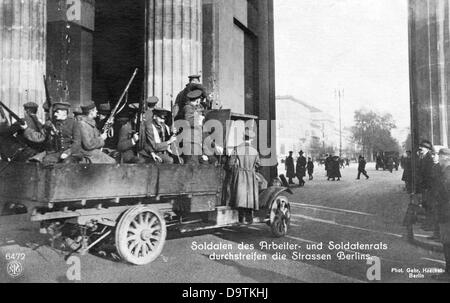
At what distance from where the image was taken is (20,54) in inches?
283

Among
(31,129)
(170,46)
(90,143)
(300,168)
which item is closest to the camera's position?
(90,143)

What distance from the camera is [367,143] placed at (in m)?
29.4

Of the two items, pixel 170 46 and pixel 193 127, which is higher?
pixel 170 46

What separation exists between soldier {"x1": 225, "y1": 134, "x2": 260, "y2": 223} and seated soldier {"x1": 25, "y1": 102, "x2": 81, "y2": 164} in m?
2.43

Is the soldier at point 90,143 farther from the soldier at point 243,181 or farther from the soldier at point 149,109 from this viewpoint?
the soldier at point 243,181

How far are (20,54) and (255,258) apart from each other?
5713 millimetres

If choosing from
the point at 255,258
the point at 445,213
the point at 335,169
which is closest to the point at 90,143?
the point at 255,258

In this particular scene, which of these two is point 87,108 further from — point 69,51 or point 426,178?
point 69,51

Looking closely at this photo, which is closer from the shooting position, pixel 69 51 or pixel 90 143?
pixel 90 143

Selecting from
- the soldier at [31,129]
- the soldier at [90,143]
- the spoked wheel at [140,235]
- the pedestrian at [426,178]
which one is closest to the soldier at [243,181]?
the spoked wheel at [140,235]

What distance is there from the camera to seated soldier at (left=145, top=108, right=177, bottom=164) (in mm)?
5668

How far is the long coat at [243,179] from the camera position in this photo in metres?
6.18

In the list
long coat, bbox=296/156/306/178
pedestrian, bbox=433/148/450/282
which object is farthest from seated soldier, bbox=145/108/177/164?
long coat, bbox=296/156/306/178

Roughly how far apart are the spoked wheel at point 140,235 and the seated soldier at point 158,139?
3.04 feet
